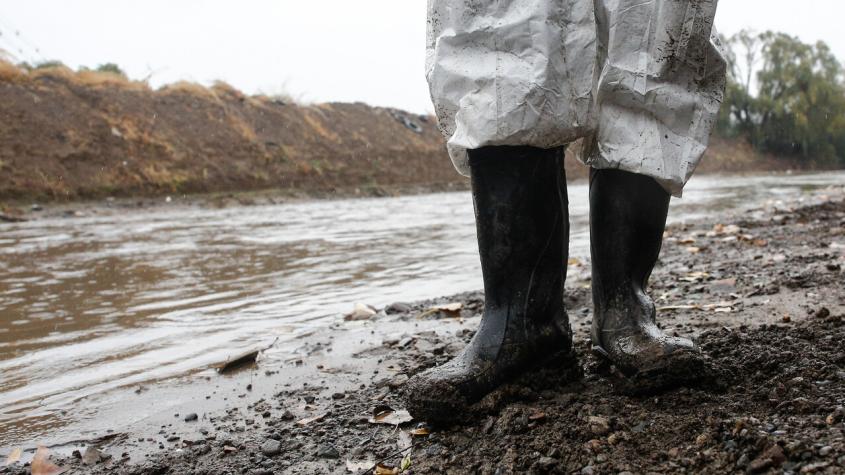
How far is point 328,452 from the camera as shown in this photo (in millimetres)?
1415

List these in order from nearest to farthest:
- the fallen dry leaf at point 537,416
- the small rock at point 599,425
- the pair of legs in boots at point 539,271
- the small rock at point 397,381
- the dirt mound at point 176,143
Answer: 1. the small rock at point 599,425
2. the fallen dry leaf at point 537,416
3. the pair of legs in boots at point 539,271
4. the small rock at point 397,381
5. the dirt mound at point 176,143

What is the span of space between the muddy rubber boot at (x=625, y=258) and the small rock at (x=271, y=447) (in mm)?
783

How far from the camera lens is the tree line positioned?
37.7 m

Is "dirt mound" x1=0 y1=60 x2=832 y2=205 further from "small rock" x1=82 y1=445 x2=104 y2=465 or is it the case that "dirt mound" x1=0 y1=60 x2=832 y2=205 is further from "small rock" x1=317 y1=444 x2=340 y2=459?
"small rock" x1=317 y1=444 x2=340 y2=459

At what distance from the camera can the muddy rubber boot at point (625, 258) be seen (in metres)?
1.55

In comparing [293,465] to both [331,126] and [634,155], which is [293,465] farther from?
[331,126]

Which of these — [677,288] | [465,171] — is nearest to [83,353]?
[465,171]

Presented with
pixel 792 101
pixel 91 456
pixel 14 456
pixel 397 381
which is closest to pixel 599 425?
pixel 397 381

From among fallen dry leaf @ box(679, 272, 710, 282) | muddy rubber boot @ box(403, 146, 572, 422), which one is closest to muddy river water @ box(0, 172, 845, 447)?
muddy rubber boot @ box(403, 146, 572, 422)

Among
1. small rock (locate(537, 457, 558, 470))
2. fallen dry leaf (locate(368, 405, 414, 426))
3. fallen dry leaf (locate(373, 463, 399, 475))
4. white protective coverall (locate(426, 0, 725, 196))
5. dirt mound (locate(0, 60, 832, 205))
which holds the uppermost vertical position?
dirt mound (locate(0, 60, 832, 205))

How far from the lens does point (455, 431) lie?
1.44 metres

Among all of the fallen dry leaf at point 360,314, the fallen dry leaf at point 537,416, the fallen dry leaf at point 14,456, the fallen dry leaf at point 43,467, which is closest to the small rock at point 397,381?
the fallen dry leaf at point 537,416

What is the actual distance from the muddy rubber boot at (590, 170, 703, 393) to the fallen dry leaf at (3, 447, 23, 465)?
1417 mm

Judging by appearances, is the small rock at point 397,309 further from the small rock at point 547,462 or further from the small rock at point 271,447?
the small rock at point 547,462
